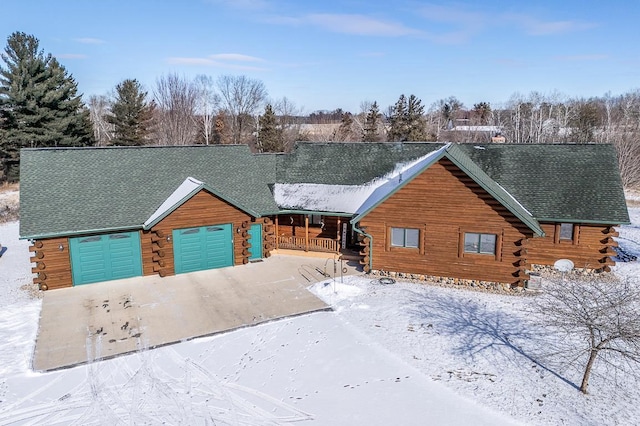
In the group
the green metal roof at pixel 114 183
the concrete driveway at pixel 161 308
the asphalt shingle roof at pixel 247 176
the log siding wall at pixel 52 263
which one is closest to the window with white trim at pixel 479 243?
the asphalt shingle roof at pixel 247 176

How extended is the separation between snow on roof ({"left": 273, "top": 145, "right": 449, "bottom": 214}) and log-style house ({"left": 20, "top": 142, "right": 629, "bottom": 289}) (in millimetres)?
71

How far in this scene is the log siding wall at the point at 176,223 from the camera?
17047 mm

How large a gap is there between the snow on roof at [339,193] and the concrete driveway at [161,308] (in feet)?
9.31

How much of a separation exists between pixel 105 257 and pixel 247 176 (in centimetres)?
733

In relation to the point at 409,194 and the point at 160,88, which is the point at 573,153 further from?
the point at 160,88

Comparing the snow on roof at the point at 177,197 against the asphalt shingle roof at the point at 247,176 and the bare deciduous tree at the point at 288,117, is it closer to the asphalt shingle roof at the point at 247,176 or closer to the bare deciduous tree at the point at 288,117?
the asphalt shingle roof at the point at 247,176

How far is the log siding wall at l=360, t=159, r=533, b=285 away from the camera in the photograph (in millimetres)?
15727

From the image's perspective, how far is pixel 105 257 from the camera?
1662cm

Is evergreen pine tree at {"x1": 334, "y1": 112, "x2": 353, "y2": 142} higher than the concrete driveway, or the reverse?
evergreen pine tree at {"x1": 334, "y1": 112, "x2": 353, "y2": 142}

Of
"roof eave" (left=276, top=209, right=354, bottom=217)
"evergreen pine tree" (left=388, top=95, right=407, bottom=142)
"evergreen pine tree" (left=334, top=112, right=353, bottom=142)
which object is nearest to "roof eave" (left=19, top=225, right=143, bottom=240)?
"roof eave" (left=276, top=209, right=354, bottom=217)

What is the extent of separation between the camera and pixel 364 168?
21.2m

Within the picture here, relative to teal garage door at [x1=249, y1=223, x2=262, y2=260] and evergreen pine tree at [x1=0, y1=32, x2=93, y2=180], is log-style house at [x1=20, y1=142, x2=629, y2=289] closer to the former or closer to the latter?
teal garage door at [x1=249, y1=223, x2=262, y2=260]

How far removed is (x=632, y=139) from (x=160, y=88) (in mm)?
56742

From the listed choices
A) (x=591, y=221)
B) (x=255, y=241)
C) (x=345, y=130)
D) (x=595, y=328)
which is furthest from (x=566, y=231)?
(x=345, y=130)
